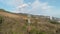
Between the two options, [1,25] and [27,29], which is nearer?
[27,29]

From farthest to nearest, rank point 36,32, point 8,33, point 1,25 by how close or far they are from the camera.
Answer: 1. point 1,25
2. point 36,32
3. point 8,33

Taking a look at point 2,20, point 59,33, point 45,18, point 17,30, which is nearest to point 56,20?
point 45,18

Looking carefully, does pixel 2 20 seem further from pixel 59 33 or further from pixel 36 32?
pixel 59 33

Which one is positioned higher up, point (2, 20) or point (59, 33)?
point (2, 20)

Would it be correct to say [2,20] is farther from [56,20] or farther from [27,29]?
[56,20]

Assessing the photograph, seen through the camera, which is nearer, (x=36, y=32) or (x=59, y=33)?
(x=36, y=32)

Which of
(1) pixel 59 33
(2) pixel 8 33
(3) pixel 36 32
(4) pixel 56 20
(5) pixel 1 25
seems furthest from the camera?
(4) pixel 56 20

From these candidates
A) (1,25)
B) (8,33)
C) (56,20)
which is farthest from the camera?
(56,20)

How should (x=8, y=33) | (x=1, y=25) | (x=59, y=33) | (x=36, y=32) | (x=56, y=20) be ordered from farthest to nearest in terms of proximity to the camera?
(x=56, y=20) < (x=59, y=33) < (x=1, y=25) < (x=36, y=32) < (x=8, y=33)

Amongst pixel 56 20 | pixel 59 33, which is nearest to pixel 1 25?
pixel 59 33
